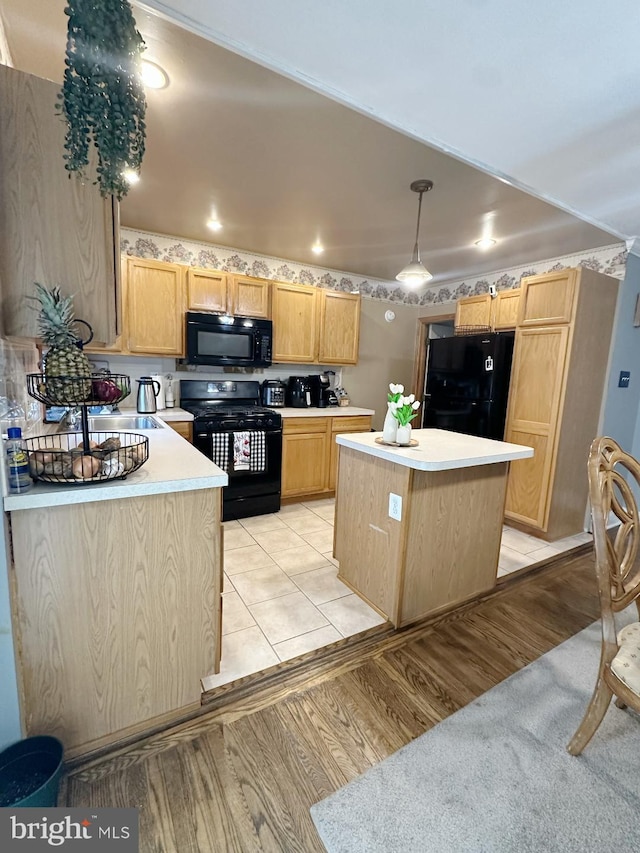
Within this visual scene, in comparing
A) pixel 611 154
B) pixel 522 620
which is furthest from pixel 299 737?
pixel 611 154

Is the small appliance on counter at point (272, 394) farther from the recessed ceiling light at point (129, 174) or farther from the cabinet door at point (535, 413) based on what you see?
the cabinet door at point (535, 413)

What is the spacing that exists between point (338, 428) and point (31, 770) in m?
3.18

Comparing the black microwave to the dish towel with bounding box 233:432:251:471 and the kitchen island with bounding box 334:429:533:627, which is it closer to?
the dish towel with bounding box 233:432:251:471

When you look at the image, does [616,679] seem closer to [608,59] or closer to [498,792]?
[498,792]

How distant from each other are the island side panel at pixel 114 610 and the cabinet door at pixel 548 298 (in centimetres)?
293

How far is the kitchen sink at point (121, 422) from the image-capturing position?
276cm

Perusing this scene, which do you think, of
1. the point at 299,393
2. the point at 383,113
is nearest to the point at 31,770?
the point at 383,113

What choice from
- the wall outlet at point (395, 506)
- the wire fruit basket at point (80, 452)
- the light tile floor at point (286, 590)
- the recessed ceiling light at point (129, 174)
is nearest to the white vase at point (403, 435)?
the wall outlet at point (395, 506)

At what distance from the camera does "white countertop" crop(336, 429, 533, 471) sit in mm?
1759

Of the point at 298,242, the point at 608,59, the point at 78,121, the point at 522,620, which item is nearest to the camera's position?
the point at 78,121

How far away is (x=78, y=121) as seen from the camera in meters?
0.99

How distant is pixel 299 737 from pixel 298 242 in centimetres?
358

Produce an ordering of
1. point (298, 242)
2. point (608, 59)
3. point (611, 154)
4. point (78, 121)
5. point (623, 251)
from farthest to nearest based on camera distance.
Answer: point (298, 242) → point (623, 251) → point (611, 154) → point (608, 59) → point (78, 121)

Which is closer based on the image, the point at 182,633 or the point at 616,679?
the point at 616,679
